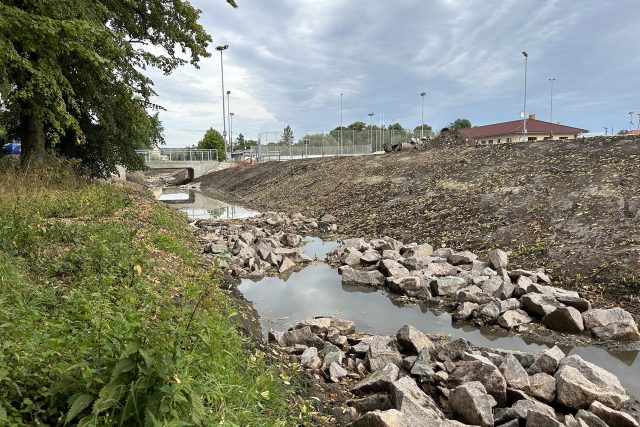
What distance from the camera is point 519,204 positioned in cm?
1436

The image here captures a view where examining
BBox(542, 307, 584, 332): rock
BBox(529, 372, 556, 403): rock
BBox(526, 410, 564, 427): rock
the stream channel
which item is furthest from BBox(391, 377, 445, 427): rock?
BBox(542, 307, 584, 332): rock

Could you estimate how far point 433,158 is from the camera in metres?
24.1

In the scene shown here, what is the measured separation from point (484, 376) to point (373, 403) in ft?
4.43

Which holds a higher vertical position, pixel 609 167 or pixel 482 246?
pixel 609 167

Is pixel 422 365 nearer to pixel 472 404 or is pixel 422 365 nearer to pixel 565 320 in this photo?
pixel 472 404

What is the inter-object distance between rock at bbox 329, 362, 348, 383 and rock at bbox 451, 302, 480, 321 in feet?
11.0

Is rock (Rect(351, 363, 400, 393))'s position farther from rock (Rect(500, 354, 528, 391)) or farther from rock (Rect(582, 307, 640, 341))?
rock (Rect(582, 307, 640, 341))

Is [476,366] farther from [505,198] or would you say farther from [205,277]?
[505,198]

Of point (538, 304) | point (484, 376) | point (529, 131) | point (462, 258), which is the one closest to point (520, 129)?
point (529, 131)

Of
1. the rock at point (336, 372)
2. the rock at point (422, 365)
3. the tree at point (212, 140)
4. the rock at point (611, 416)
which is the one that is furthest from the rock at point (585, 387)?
the tree at point (212, 140)

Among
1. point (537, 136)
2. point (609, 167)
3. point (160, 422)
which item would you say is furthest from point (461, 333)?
point (537, 136)

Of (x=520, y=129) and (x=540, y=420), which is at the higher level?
(x=520, y=129)

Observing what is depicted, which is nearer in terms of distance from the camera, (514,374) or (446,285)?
(514,374)

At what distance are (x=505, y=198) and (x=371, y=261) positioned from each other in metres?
6.02
